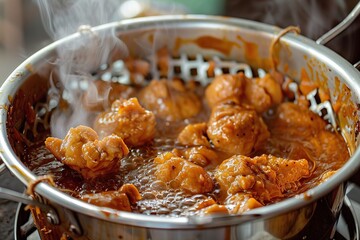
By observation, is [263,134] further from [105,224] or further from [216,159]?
[105,224]

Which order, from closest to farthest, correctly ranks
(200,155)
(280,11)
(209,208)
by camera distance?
1. (209,208)
2. (200,155)
3. (280,11)

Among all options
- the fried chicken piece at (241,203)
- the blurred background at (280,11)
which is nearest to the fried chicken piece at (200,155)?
the fried chicken piece at (241,203)

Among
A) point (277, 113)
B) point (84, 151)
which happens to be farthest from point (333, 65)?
point (84, 151)

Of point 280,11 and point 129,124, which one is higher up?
point 129,124

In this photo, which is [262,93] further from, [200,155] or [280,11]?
[280,11]

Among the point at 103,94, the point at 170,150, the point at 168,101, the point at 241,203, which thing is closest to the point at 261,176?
the point at 241,203

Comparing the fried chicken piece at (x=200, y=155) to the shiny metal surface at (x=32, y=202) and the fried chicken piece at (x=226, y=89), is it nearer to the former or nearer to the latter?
the fried chicken piece at (x=226, y=89)
